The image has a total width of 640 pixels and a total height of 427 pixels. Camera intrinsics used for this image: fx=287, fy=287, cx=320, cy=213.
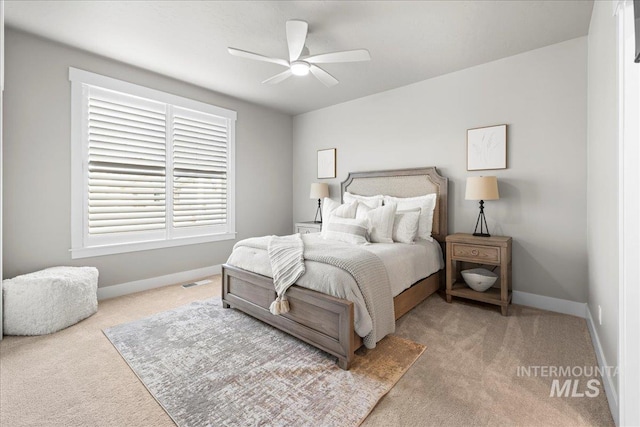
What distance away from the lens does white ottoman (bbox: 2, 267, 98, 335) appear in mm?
2443

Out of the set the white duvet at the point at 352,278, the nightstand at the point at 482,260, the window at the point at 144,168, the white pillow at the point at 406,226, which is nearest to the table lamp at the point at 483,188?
the nightstand at the point at 482,260

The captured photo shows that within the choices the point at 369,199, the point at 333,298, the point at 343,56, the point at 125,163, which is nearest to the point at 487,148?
the point at 369,199

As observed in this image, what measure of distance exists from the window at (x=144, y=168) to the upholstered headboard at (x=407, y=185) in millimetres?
2025

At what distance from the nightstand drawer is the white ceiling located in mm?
2092

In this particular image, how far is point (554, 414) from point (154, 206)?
424cm

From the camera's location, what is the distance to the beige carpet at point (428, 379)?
60.8 inches

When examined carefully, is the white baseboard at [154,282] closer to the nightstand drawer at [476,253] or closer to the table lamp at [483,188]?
the nightstand drawer at [476,253]

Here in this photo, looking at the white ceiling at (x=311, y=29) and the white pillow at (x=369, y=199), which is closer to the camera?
the white ceiling at (x=311, y=29)

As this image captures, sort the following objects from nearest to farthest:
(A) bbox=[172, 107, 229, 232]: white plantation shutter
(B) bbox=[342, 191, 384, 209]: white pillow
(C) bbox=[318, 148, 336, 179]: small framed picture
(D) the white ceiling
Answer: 1. (D) the white ceiling
2. (B) bbox=[342, 191, 384, 209]: white pillow
3. (A) bbox=[172, 107, 229, 232]: white plantation shutter
4. (C) bbox=[318, 148, 336, 179]: small framed picture

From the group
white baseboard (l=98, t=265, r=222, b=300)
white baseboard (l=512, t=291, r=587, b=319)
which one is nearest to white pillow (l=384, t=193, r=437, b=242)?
white baseboard (l=512, t=291, r=587, b=319)

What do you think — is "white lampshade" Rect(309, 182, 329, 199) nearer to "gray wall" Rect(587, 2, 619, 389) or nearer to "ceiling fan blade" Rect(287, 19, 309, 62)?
"ceiling fan blade" Rect(287, 19, 309, 62)

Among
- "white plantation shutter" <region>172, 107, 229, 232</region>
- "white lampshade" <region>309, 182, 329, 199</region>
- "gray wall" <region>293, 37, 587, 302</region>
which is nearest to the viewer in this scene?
"gray wall" <region>293, 37, 587, 302</region>

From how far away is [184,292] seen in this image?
11.8ft

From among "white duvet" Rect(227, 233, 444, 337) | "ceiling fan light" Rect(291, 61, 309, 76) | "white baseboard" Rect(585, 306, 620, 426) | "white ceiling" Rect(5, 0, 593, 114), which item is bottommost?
"white baseboard" Rect(585, 306, 620, 426)
